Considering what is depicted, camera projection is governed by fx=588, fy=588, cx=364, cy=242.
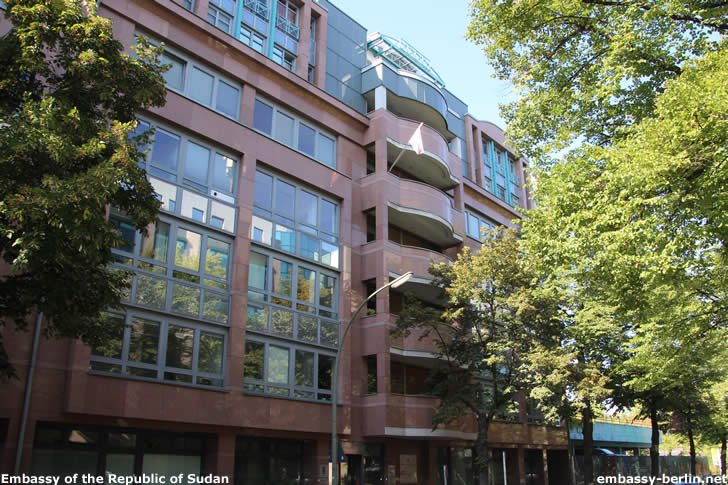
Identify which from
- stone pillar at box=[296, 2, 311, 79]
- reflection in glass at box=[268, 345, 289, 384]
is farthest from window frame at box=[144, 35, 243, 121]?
reflection in glass at box=[268, 345, 289, 384]

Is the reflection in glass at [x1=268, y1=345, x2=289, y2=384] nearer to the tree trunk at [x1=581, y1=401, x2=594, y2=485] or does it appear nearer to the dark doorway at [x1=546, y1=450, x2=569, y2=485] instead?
the tree trunk at [x1=581, y1=401, x2=594, y2=485]

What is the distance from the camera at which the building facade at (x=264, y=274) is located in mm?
17172

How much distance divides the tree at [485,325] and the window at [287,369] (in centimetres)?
342

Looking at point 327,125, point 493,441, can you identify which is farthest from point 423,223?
point 493,441

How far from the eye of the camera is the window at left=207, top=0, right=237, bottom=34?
78.5ft

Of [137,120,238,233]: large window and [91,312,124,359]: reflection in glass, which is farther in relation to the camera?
[137,120,238,233]: large window

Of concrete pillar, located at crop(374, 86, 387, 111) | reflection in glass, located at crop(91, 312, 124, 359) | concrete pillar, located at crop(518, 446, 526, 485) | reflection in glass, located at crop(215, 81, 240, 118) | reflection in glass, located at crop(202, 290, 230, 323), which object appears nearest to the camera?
reflection in glass, located at crop(91, 312, 124, 359)

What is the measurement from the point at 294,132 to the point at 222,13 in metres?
5.65

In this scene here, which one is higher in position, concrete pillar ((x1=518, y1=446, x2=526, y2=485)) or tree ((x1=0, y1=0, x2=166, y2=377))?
tree ((x1=0, y1=0, x2=166, y2=377))

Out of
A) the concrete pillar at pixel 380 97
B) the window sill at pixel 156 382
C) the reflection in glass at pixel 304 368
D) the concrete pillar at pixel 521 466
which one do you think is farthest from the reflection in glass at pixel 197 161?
the concrete pillar at pixel 521 466

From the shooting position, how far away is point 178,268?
19.3 m

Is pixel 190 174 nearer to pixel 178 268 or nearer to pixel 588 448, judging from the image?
pixel 178 268

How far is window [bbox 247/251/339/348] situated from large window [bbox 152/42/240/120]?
5.87 metres

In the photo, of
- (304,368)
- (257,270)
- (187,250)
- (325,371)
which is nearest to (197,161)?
(187,250)
